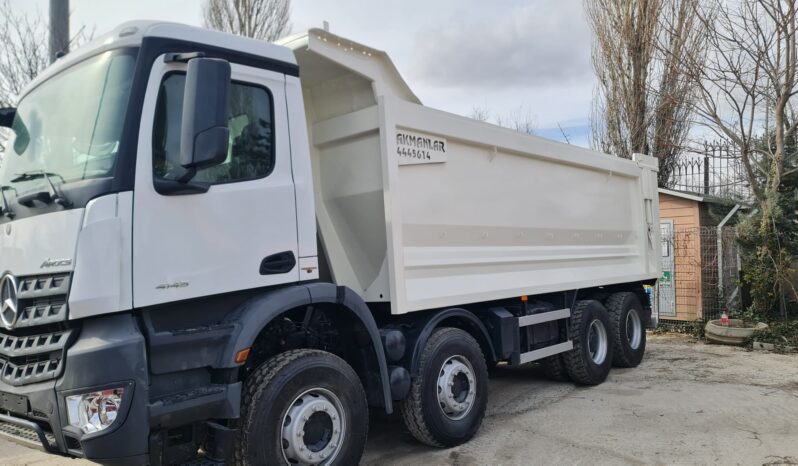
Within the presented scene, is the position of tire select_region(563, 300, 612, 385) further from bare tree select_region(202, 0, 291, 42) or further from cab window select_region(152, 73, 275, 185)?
bare tree select_region(202, 0, 291, 42)

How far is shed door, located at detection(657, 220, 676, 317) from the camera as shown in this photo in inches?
467

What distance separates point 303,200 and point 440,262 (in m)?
1.56

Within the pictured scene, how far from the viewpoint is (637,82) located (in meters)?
16.0

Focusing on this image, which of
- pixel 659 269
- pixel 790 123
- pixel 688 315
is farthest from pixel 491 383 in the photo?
pixel 790 123

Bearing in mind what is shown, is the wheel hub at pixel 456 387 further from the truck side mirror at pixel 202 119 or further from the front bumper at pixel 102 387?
the truck side mirror at pixel 202 119

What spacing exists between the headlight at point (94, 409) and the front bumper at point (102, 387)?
3 cm

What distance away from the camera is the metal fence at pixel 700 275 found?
11336 mm

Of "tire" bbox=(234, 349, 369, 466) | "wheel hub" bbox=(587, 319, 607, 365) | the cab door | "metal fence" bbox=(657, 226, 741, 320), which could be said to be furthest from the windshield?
"metal fence" bbox=(657, 226, 741, 320)

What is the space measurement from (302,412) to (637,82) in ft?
50.0

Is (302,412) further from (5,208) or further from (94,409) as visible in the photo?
(5,208)

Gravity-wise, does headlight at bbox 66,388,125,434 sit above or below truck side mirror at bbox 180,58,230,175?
below

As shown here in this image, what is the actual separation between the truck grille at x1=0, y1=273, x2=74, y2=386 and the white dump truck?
0.01 metres

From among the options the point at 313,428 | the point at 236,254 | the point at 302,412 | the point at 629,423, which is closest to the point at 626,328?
the point at 629,423

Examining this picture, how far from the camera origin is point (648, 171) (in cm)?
892
